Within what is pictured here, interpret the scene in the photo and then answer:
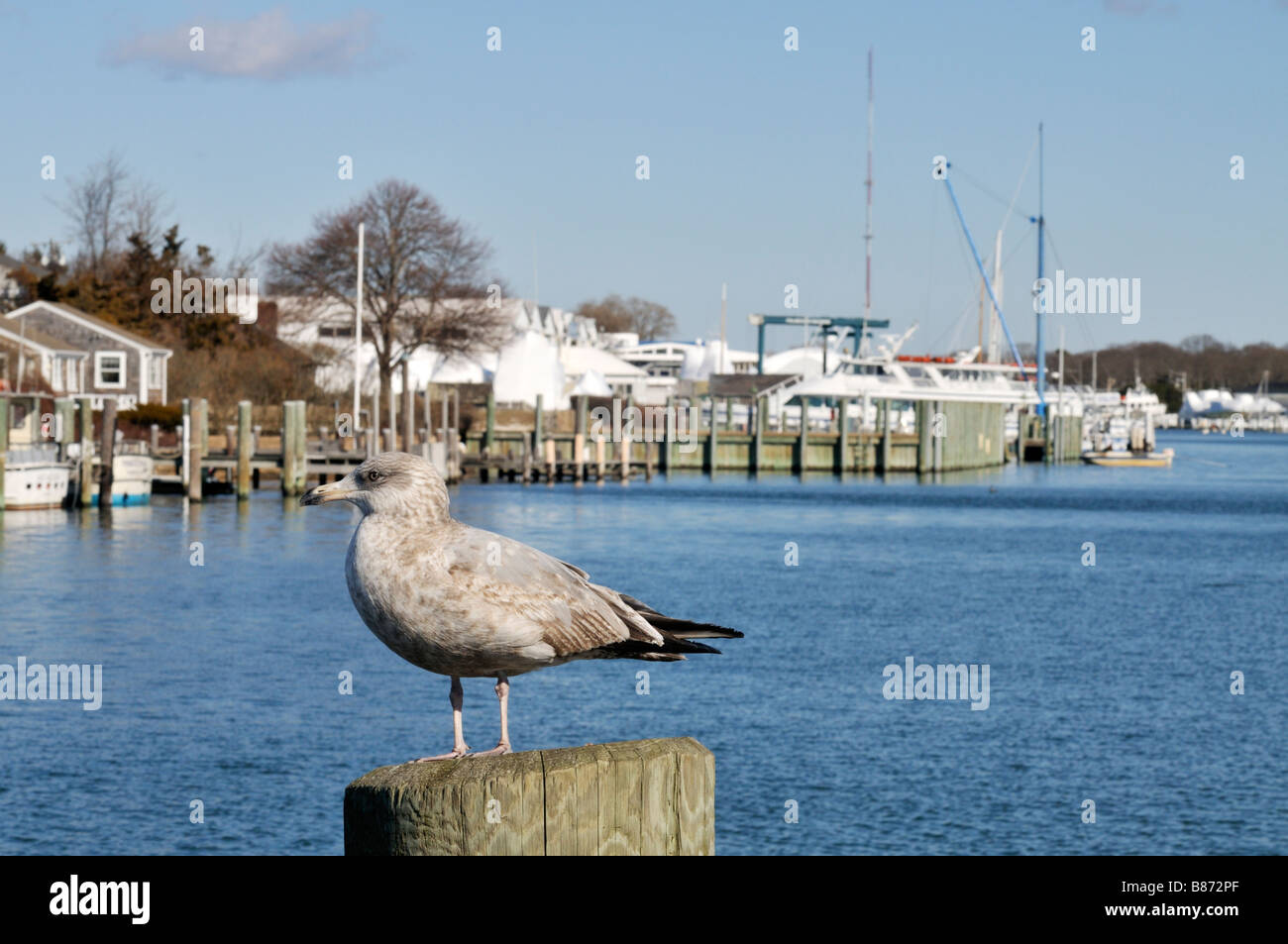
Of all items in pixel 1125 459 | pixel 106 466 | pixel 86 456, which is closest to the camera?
pixel 86 456

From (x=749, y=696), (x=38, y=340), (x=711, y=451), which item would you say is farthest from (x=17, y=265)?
(x=749, y=696)

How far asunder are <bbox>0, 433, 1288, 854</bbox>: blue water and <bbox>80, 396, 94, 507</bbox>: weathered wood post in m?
2.68

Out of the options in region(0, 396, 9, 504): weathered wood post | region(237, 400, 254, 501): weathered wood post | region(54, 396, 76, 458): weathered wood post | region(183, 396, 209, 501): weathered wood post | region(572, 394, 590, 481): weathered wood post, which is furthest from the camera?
region(572, 394, 590, 481): weathered wood post

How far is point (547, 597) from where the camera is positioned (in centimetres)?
496

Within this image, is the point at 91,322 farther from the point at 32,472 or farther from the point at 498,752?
the point at 498,752

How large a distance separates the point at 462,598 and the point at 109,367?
247ft

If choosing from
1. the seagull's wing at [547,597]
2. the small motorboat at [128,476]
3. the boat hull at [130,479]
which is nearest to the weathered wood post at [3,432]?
the small motorboat at [128,476]

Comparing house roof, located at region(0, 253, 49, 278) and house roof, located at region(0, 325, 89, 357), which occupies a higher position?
house roof, located at region(0, 253, 49, 278)

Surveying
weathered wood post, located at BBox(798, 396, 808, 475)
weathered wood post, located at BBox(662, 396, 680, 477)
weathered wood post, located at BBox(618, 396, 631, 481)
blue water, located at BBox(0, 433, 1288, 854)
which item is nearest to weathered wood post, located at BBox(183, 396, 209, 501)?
blue water, located at BBox(0, 433, 1288, 854)

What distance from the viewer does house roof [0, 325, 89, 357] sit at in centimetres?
6925

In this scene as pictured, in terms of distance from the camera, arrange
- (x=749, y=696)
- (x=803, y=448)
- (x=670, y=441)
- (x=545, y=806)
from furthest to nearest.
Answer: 1. (x=670, y=441)
2. (x=803, y=448)
3. (x=749, y=696)
4. (x=545, y=806)

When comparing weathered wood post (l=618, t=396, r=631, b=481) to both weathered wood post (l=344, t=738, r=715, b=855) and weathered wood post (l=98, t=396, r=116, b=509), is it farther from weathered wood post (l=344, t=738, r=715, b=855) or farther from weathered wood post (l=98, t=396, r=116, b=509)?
weathered wood post (l=344, t=738, r=715, b=855)
